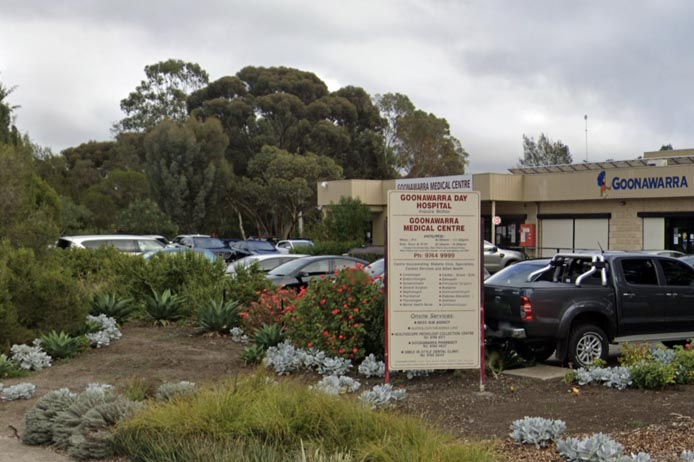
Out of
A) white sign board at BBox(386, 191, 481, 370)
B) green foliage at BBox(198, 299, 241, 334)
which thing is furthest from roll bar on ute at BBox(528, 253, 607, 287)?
green foliage at BBox(198, 299, 241, 334)

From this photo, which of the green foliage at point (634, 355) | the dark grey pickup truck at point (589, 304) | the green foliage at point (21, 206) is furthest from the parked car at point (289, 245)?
the green foliage at point (634, 355)

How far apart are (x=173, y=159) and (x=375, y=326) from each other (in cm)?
4494

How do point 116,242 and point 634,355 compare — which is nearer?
point 634,355

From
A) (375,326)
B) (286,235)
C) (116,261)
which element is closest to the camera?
(375,326)

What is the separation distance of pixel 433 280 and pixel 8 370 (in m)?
5.58

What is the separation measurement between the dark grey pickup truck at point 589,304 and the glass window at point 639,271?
1 cm

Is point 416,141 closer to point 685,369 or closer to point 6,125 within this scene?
point 6,125

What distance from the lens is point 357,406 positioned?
6.34 m

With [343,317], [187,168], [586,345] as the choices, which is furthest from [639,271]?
[187,168]

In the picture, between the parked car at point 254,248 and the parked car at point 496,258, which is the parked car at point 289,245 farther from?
the parked car at point 496,258

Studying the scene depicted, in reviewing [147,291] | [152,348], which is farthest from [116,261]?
[152,348]

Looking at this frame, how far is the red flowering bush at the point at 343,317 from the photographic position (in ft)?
33.5

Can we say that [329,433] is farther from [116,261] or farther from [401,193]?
[116,261]

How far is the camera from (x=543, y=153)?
Answer: 242 ft
